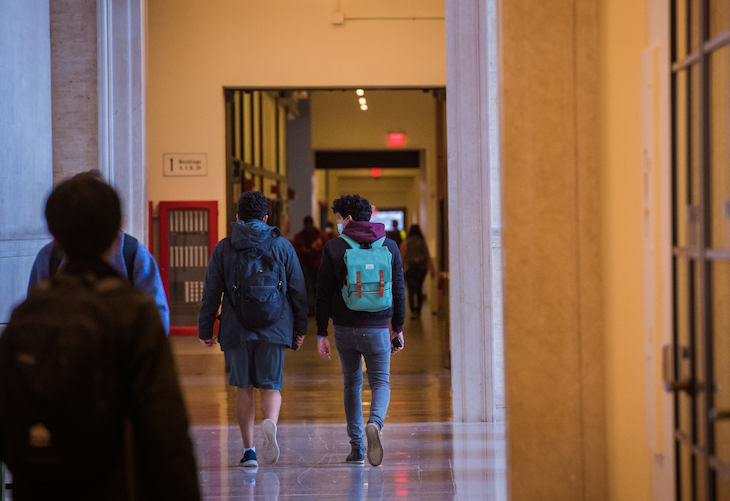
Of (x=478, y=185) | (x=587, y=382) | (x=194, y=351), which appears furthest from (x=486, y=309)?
(x=194, y=351)

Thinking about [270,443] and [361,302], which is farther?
[270,443]

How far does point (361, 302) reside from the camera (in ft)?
12.9

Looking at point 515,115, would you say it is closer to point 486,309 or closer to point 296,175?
point 486,309

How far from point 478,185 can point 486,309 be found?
35.3 inches

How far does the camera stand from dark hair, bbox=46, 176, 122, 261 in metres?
1.47

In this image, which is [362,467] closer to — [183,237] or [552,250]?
[552,250]

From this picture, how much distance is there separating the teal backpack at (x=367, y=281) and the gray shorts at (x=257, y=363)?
1.72 ft

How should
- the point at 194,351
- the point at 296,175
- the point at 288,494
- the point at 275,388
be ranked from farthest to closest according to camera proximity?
the point at 296,175
the point at 194,351
the point at 275,388
the point at 288,494

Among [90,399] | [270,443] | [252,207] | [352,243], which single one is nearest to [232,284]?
[252,207]

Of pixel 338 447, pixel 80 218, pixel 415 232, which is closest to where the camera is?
pixel 80 218

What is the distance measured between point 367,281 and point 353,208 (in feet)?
1.49

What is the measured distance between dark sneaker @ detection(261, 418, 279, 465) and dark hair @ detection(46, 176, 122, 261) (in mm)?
2768

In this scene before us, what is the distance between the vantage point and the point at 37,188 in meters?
5.03

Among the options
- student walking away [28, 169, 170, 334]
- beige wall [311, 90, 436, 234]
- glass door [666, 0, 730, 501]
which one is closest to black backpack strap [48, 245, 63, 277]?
student walking away [28, 169, 170, 334]
